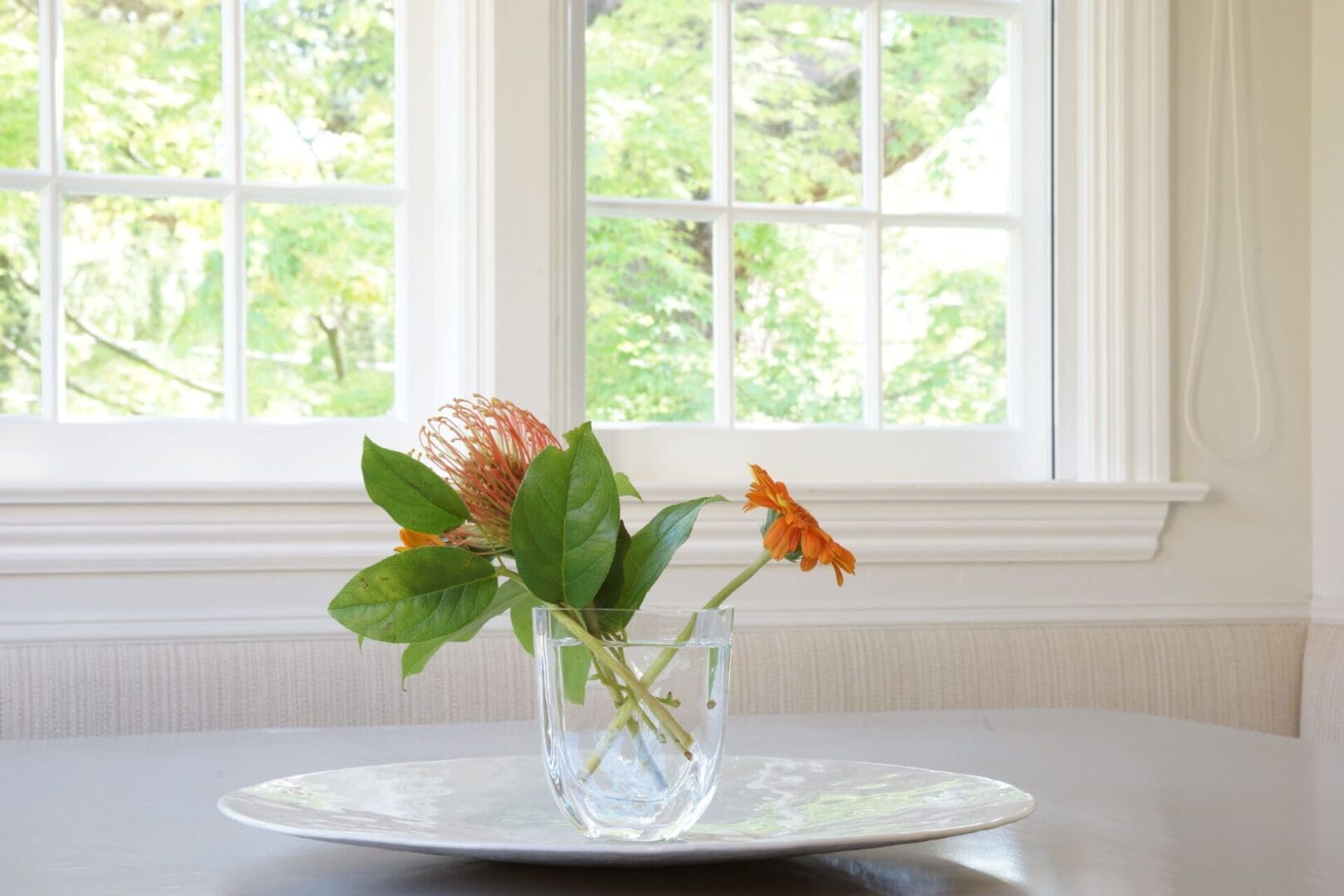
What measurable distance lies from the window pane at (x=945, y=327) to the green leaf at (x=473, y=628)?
5.58 feet

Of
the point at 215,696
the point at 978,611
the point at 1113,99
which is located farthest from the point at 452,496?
the point at 1113,99

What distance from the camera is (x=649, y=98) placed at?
233cm

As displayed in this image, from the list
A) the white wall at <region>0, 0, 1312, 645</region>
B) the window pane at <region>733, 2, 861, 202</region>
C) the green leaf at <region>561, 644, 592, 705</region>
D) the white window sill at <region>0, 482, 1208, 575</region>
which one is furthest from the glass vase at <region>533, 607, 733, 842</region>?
the window pane at <region>733, 2, 861, 202</region>

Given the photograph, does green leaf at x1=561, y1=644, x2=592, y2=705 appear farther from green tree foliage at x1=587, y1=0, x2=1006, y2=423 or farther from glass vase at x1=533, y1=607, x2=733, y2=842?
green tree foliage at x1=587, y1=0, x2=1006, y2=423

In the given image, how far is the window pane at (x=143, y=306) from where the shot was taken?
2.14m

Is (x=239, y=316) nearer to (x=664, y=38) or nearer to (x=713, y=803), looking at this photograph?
(x=664, y=38)

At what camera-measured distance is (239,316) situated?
2.17 m

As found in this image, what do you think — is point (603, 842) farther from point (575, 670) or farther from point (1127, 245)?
point (1127, 245)

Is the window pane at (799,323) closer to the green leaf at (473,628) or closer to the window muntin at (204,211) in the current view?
the window muntin at (204,211)

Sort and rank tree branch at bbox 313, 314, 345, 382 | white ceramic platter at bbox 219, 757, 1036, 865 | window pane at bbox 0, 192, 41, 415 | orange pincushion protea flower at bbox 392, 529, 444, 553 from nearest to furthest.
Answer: white ceramic platter at bbox 219, 757, 1036, 865 < orange pincushion protea flower at bbox 392, 529, 444, 553 < window pane at bbox 0, 192, 41, 415 < tree branch at bbox 313, 314, 345, 382

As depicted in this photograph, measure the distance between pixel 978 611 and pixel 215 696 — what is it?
1.13 m

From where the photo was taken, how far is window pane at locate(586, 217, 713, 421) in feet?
7.59

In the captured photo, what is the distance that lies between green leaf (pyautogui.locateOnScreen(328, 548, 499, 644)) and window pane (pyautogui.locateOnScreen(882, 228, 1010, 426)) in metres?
1.74

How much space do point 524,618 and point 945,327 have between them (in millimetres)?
1744
